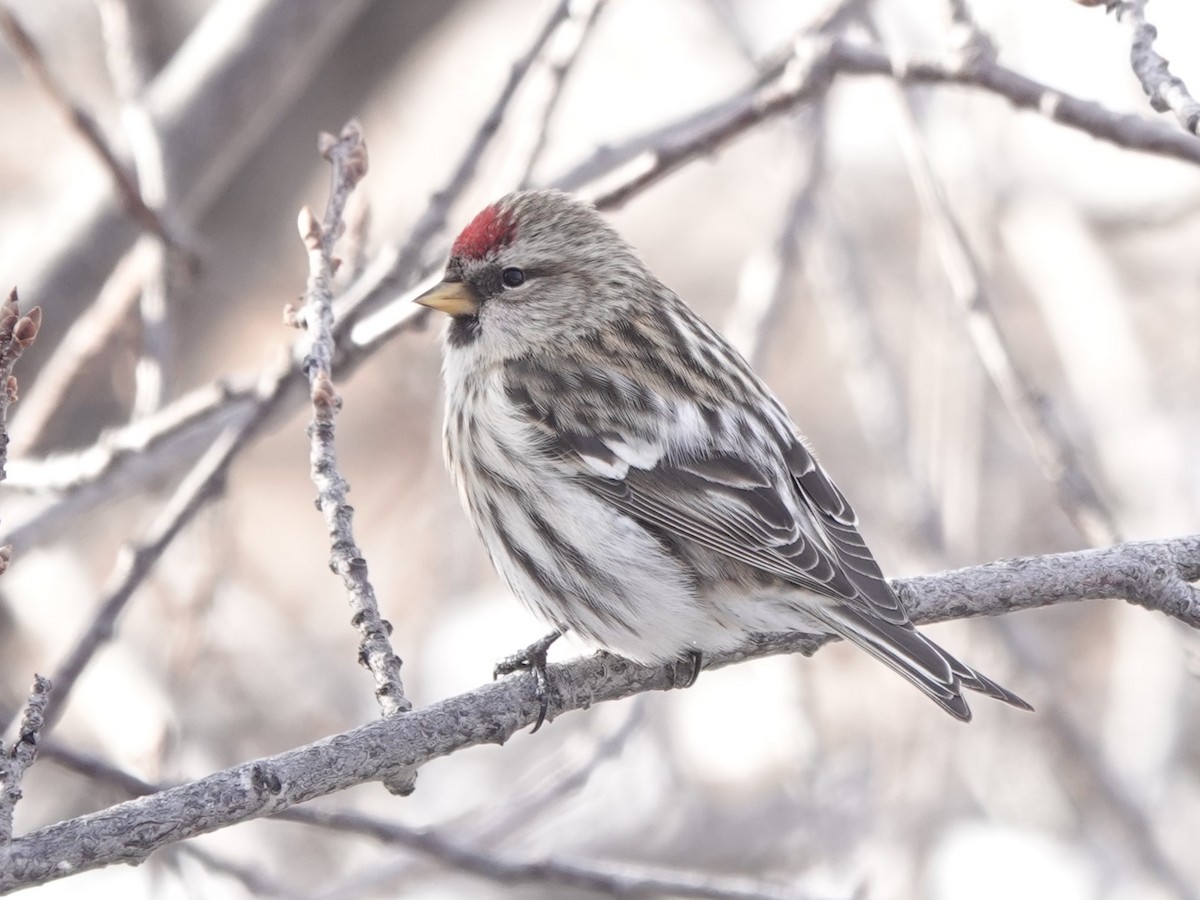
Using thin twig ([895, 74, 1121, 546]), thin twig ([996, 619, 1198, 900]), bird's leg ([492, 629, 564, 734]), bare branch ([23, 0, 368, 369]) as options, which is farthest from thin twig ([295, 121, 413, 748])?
thin twig ([996, 619, 1198, 900])

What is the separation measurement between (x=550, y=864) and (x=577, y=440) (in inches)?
35.4

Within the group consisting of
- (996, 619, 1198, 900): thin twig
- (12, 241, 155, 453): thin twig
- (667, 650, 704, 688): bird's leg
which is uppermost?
(12, 241, 155, 453): thin twig

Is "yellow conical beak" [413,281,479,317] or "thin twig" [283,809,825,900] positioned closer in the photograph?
"thin twig" [283,809,825,900]

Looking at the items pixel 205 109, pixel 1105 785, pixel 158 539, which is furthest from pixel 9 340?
pixel 1105 785

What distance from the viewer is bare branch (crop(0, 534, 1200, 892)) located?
1841mm

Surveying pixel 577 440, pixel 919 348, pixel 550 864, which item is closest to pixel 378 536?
pixel 919 348

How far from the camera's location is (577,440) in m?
3.20

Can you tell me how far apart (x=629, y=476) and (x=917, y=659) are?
2.31 feet

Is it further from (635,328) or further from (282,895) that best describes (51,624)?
(635,328)

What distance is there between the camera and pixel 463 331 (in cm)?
354

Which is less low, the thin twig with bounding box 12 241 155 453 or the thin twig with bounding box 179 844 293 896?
the thin twig with bounding box 12 241 155 453

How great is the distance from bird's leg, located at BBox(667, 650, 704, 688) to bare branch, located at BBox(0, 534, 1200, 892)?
0.01 meters

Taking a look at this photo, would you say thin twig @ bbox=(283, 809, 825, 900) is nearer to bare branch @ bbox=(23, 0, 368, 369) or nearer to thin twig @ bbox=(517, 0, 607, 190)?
thin twig @ bbox=(517, 0, 607, 190)

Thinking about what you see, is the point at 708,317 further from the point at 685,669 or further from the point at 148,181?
the point at 685,669
